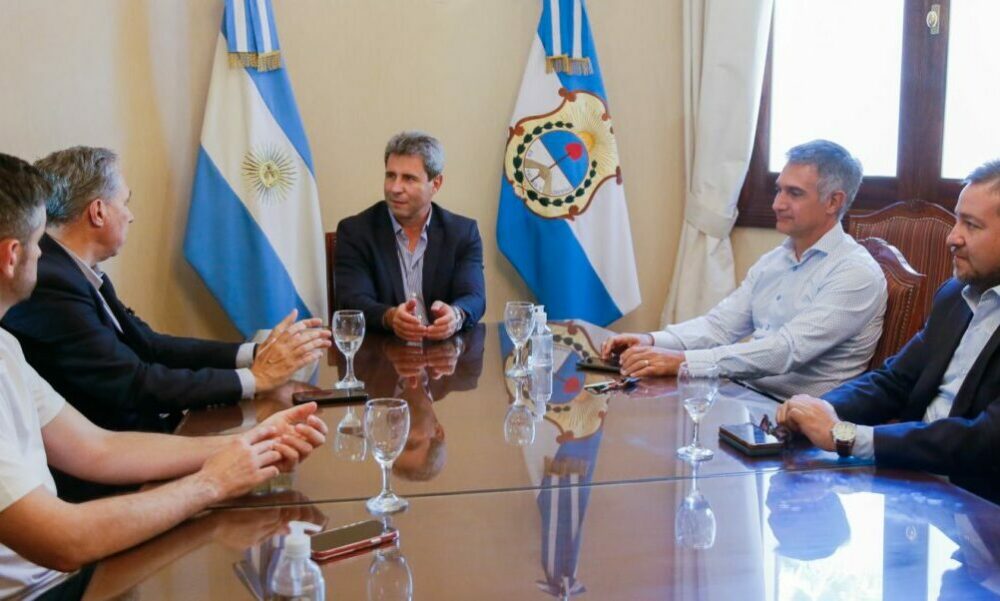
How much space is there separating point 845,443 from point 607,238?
2575 mm

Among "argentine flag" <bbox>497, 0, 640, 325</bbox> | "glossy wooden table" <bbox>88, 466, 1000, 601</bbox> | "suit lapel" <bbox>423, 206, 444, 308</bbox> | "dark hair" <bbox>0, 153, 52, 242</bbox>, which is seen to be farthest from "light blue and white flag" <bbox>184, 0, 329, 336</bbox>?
"glossy wooden table" <bbox>88, 466, 1000, 601</bbox>

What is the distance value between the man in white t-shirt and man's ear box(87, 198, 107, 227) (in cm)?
62

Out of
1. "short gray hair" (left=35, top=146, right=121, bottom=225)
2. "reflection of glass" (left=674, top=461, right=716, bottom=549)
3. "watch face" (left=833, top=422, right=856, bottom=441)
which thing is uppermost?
"short gray hair" (left=35, top=146, right=121, bottom=225)

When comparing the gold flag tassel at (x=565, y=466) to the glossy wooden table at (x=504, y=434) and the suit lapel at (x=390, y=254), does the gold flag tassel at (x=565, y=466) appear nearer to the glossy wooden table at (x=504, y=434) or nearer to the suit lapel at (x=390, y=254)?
the glossy wooden table at (x=504, y=434)

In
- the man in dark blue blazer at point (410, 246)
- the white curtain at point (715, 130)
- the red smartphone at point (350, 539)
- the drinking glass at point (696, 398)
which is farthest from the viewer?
the white curtain at point (715, 130)

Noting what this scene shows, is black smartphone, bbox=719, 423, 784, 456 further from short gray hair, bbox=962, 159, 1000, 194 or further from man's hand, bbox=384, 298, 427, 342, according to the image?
man's hand, bbox=384, 298, 427, 342

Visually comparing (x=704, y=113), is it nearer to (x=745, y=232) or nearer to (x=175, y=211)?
(x=745, y=232)

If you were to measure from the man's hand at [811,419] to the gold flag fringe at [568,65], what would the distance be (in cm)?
258

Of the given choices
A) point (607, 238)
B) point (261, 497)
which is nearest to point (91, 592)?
point (261, 497)

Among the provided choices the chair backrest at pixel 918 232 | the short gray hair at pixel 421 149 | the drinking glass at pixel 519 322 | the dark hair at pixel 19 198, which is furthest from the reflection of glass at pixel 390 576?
the short gray hair at pixel 421 149

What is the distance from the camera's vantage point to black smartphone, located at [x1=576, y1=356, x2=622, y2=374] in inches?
98.3

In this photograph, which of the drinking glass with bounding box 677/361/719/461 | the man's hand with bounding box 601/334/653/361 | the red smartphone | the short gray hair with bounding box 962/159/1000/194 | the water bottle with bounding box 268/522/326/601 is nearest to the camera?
the water bottle with bounding box 268/522/326/601

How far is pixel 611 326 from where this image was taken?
14.9ft

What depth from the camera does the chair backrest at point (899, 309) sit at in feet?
8.66
